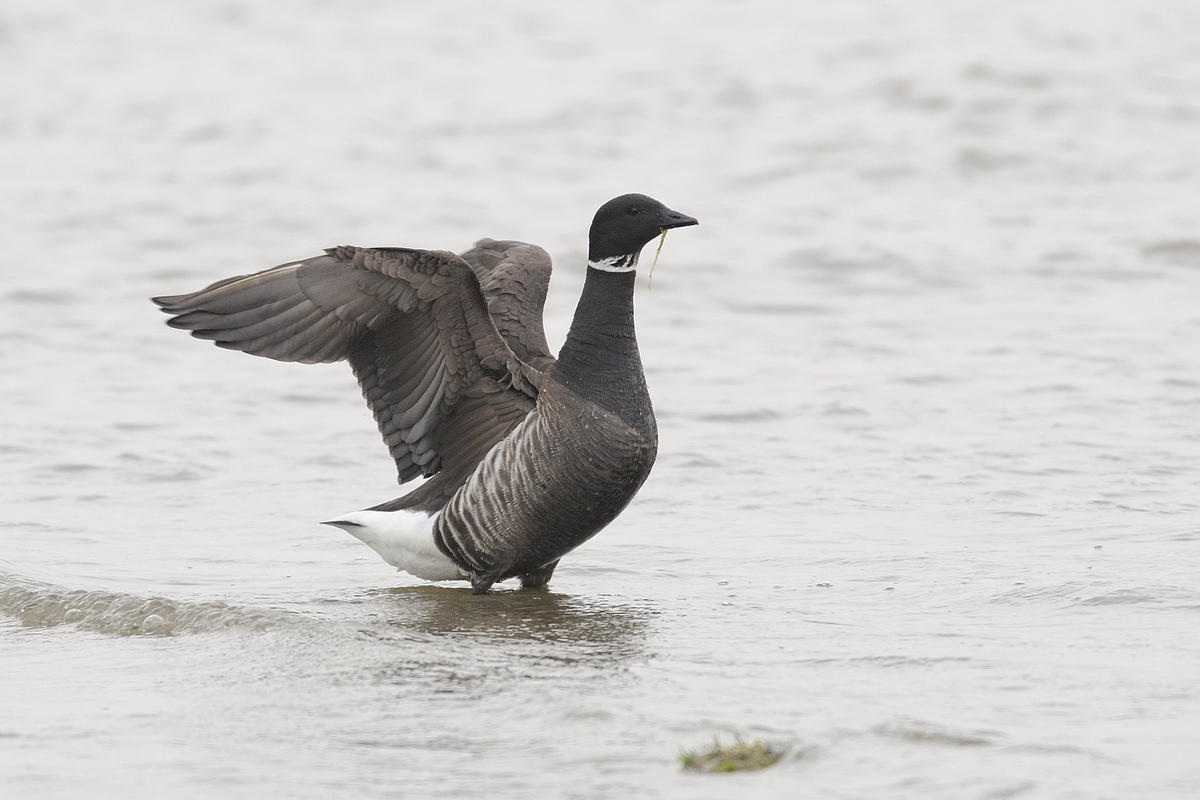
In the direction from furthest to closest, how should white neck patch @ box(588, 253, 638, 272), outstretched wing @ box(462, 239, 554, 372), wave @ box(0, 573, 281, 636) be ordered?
outstretched wing @ box(462, 239, 554, 372) < white neck patch @ box(588, 253, 638, 272) < wave @ box(0, 573, 281, 636)

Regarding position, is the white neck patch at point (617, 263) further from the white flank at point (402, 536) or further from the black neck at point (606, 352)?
the white flank at point (402, 536)

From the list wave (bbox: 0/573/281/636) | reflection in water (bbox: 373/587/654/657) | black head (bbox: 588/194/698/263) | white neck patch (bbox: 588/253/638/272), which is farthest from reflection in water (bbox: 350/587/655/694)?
black head (bbox: 588/194/698/263)

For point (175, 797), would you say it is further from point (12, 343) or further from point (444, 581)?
point (12, 343)

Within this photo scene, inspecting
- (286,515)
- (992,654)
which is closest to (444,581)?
(286,515)

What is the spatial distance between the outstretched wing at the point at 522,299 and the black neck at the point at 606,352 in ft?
2.15

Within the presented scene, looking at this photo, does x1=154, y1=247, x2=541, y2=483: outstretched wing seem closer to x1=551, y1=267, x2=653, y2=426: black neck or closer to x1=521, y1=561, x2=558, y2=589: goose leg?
x1=551, y1=267, x2=653, y2=426: black neck

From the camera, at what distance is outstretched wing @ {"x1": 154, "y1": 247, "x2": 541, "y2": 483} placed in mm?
6805

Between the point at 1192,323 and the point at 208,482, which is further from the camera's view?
the point at 1192,323

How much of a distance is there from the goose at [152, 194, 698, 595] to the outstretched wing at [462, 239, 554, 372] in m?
0.33

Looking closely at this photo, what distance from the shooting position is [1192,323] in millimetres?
13062

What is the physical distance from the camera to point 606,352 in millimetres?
7227

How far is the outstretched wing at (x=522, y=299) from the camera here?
8070mm

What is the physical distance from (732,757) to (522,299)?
3882 mm

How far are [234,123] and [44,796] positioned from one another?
16.9 metres
